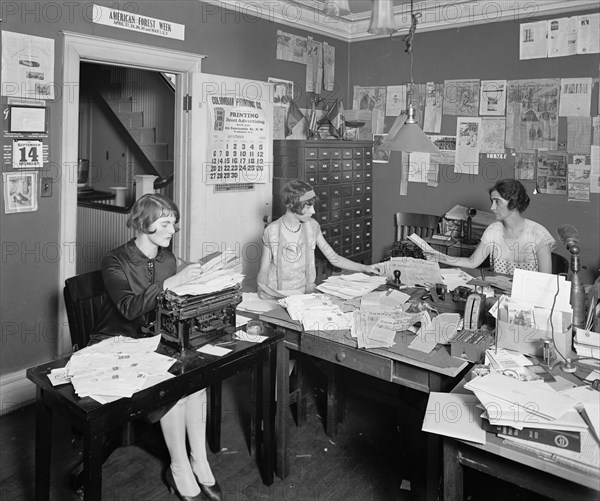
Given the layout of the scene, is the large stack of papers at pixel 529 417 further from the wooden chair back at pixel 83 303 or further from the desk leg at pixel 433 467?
the wooden chair back at pixel 83 303

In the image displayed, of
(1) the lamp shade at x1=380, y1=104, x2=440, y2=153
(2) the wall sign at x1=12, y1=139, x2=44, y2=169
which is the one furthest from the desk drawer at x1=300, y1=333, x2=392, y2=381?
(2) the wall sign at x1=12, y1=139, x2=44, y2=169

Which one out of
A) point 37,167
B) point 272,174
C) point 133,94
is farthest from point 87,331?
point 133,94

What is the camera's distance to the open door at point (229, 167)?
13.9ft

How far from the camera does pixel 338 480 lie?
8.53 ft

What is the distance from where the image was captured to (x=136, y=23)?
148 inches

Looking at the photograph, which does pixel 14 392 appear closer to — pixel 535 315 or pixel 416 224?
pixel 535 315

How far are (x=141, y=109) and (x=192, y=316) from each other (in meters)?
4.36

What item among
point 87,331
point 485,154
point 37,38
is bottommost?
point 87,331

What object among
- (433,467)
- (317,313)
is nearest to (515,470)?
(433,467)

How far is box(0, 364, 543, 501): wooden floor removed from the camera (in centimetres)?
248

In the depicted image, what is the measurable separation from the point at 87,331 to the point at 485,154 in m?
3.67

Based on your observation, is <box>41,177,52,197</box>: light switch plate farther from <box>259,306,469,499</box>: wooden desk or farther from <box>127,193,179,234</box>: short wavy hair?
<box>259,306,469,499</box>: wooden desk

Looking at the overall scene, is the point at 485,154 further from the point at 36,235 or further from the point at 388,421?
the point at 36,235

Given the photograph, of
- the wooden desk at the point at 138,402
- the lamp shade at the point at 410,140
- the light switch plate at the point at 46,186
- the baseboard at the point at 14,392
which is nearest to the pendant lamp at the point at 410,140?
the lamp shade at the point at 410,140
